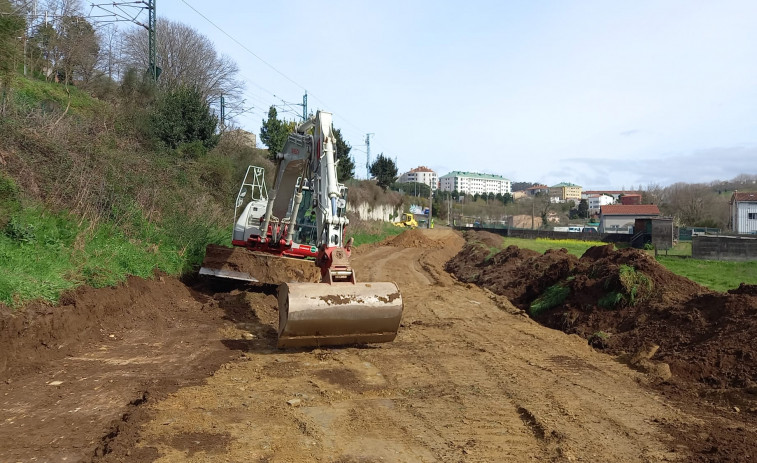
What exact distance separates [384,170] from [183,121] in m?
43.6

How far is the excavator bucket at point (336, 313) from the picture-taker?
7469 mm

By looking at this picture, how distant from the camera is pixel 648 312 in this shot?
9.73 meters

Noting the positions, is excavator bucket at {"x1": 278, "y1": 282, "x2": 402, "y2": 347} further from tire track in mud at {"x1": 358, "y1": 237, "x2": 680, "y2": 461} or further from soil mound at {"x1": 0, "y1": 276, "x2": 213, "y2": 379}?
soil mound at {"x1": 0, "y1": 276, "x2": 213, "y2": 379}

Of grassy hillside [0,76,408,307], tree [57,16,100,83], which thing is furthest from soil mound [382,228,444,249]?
tree [57,16,100,83]

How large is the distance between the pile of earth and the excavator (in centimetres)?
412

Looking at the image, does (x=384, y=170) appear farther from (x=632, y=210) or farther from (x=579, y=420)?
(x=579, y=420)

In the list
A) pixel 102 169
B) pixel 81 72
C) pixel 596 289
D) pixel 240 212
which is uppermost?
pixel 81 72

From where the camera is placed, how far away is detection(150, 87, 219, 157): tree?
22.4 meters

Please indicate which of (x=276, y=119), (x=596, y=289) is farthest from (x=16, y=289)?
(x=276, y=119)

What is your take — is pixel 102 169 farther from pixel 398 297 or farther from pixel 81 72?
pixel 81 72

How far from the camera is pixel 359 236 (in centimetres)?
3650

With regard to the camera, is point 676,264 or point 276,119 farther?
point 276,119

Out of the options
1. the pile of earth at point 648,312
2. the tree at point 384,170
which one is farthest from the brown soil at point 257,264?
the tree at point 384,170

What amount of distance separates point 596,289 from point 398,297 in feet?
17.5
